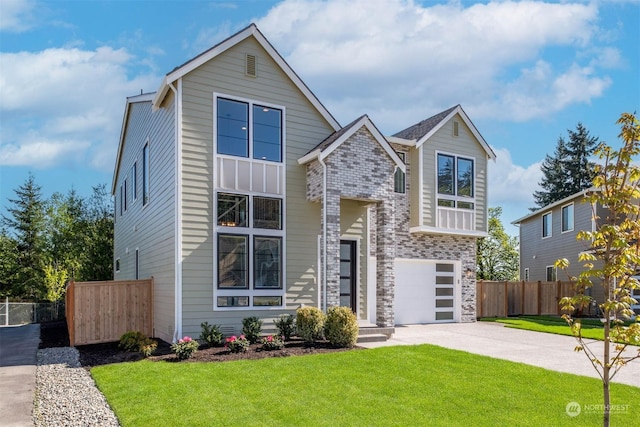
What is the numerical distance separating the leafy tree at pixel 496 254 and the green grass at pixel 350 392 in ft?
83.5

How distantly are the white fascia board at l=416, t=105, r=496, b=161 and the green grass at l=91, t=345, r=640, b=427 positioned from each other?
8969 millimetres

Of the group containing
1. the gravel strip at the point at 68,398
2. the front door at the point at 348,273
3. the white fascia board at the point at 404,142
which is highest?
the white fascia board at the point at 404,142

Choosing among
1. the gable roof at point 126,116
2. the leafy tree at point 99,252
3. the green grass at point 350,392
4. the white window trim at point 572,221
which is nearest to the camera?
the green grass at point 350,392

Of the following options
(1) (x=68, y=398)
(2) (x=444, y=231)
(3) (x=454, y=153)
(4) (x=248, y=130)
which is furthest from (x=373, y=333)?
(3) (x=454, y=153)

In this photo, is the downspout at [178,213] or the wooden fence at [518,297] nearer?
the downspout at [178,213]

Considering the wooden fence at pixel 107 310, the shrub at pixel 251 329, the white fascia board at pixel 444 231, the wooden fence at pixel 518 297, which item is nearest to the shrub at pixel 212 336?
the shrub at pixel 251 329

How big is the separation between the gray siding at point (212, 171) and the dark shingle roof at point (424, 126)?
4.93m

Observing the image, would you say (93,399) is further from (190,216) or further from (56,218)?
(56,218)

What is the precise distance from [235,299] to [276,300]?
1.06m

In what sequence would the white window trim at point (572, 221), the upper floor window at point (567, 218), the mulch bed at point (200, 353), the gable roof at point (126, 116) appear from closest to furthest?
the mulch bed at point (200, 353) → the gable roof at point (126, 116) → the white window trim at point (572, 221) → the upper floor window at point (567, 218)

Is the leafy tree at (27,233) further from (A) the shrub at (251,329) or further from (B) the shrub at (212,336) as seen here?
(A) the shrub at (251,329)

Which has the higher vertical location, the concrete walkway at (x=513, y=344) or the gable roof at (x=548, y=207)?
the gable roof at (x=548, y=207)

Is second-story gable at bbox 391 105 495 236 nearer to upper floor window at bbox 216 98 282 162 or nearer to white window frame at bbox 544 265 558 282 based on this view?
upper floor window at bbox 216 98 282 162

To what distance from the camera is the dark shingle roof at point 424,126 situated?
1657 centimetres
